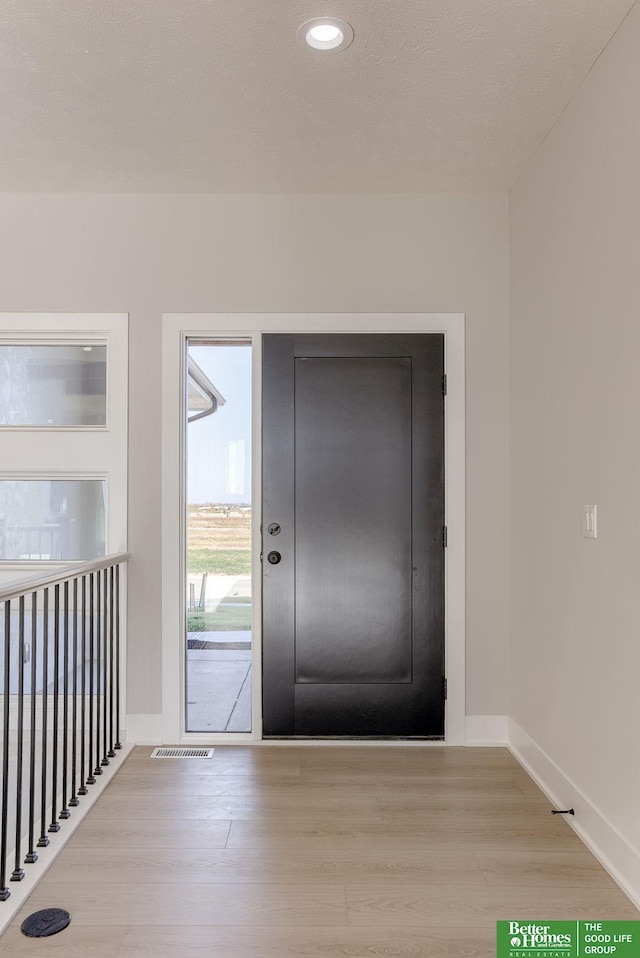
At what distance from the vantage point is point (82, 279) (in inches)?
139

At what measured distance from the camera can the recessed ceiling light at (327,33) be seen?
7.23ft

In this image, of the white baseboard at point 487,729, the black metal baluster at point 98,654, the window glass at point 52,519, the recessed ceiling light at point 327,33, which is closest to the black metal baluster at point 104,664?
the black metal baluster at point 98,654

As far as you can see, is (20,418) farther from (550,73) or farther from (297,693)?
(550,73)

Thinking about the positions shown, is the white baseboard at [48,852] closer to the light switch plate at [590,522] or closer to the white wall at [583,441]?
the white wall at [583,441]

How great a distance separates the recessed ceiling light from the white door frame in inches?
53.0

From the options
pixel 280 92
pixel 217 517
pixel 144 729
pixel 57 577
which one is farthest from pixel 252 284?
pixel 144 729

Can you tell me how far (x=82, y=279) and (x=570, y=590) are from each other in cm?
264

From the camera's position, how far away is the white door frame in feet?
11.5

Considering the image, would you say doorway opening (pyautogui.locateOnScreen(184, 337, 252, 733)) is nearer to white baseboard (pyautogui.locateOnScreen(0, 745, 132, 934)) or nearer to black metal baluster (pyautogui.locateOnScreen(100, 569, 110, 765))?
black metal baluster (pyautogui.locateOnScreen(100, 569, 110, 765))

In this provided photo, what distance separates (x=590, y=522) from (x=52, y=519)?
2454 mm

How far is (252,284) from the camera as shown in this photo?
3.53 m

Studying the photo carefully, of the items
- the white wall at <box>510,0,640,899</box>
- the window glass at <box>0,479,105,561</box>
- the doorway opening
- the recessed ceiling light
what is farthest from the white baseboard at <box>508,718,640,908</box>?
the recessed ceiling light

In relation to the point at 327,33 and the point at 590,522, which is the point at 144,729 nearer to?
the point at 590,522

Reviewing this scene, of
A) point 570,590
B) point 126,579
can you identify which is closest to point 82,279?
point 126,579
